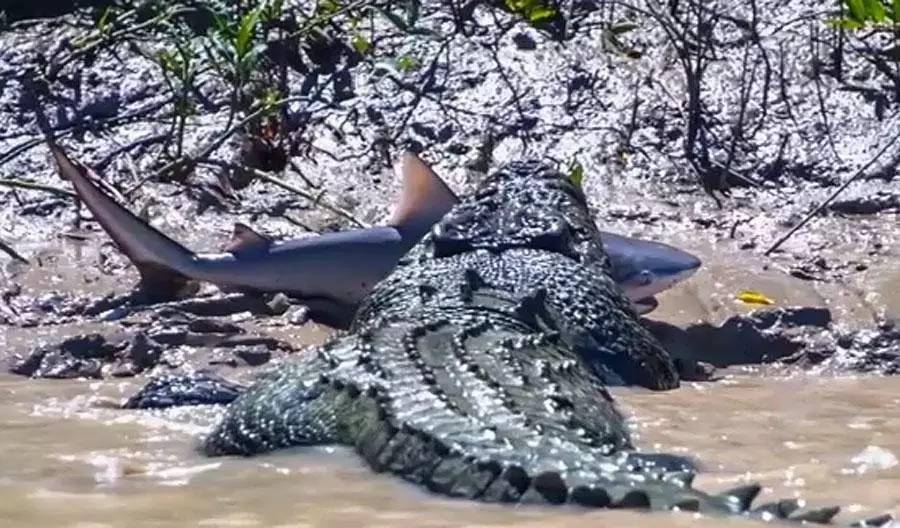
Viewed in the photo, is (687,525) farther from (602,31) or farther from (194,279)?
(602,31)

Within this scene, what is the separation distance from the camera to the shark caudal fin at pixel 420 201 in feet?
22.4

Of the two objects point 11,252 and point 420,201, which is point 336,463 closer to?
point 420,201

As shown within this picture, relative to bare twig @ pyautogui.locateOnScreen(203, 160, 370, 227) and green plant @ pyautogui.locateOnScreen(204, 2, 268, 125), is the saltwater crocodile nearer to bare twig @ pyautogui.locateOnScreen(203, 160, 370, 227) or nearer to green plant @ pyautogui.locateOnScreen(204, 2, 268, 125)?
bare twig @ pyautogui.locateOnScreen(203, 160, 370, 227)

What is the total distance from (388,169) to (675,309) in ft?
5.97

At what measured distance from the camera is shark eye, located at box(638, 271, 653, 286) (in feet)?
21.9

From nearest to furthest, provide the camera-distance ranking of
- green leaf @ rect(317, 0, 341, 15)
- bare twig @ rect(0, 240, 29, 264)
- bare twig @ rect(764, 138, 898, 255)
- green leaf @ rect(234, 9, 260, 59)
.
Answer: bare twig @ rect(0, 240, 29, 264) < bare twig @ rect(764, 138, 898, 255) < green leaf @ rect(234, 9, 260, 59) < green leaf @ rect(317, 0, 341, 15)

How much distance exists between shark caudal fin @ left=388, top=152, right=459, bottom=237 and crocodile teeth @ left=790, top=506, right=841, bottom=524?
11.8 feet

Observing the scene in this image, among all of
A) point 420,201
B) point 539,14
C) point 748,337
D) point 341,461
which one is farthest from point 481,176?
point 341,461

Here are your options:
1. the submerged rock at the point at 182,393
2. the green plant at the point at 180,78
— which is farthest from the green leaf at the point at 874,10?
the green plant at the point at 180,78

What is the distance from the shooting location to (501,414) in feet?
13.1

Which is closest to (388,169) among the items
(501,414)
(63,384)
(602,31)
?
(602,31)

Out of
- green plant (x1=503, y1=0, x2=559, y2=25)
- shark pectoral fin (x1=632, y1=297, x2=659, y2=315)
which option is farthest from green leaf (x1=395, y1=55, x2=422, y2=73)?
shark pectoral fin (x1=632, y1=297, x2=659, y2=315)

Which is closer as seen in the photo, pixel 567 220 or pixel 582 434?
pixel 582 434

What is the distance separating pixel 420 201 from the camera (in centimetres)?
689
